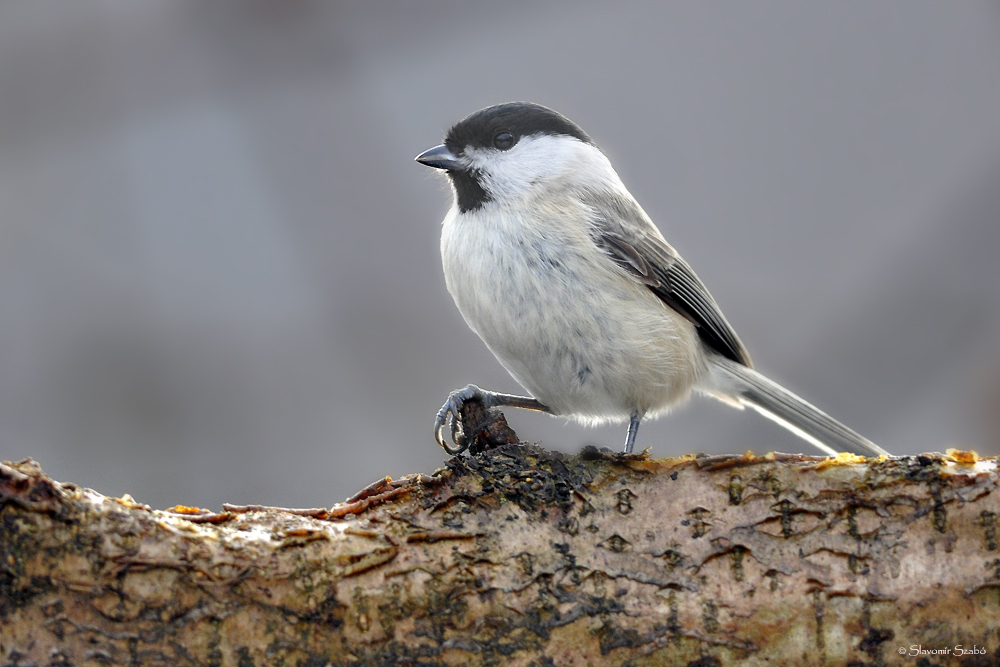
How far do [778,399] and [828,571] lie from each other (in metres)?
0.93

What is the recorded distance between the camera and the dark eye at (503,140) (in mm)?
1782

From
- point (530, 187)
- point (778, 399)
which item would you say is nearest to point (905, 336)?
point (778, 399)

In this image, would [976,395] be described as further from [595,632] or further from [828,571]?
[595,632]

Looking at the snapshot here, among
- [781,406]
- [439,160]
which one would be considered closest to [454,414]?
[439,160]

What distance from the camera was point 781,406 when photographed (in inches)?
75.7

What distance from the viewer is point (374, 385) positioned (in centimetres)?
273

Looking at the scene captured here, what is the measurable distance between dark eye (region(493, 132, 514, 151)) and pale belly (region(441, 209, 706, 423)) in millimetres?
230

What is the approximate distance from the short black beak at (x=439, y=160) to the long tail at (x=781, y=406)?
30.3 inches

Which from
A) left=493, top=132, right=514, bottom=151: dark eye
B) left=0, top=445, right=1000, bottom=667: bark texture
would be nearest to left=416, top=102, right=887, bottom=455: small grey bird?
left=493, top=132, right=514, bottom=151: dark eye

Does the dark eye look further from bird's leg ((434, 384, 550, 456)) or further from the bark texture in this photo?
the bark texture

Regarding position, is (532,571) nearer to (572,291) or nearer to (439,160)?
(572,291)

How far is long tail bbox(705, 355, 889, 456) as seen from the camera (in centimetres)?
186

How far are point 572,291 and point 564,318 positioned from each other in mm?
56

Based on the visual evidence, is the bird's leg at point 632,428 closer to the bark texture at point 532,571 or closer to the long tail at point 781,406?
the long tail at point 781,406
